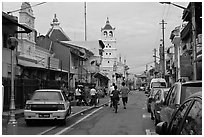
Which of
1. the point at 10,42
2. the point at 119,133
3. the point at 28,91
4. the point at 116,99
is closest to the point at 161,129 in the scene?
the point at 119,133

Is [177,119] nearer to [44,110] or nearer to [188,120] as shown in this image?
[188,120]

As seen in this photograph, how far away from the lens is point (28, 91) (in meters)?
23.3

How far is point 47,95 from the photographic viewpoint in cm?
1516

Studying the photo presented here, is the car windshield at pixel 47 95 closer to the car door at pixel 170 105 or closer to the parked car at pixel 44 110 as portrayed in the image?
the parked car at pixel 44 110

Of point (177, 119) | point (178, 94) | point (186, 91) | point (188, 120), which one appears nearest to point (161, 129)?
point (177, 119)

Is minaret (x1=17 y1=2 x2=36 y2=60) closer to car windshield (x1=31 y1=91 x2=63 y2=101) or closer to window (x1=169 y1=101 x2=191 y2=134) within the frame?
car windshield (x1=31 y1=91 x2=63 y2=101)

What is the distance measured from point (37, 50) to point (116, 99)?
13.5 m

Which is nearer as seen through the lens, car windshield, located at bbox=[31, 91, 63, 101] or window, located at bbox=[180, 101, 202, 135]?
window, located at bbox=[180, 101, 202, 135]

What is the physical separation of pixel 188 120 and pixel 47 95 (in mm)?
10413

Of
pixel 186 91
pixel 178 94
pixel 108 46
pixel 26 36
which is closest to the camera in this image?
pixel 186 91

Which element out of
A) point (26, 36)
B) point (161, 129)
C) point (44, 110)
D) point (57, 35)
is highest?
point (57, 35)

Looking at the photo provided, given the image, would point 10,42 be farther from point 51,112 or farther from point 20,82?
point 20,82

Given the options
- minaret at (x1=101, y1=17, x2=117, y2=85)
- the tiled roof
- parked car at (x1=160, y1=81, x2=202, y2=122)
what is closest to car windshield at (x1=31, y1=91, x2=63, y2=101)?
parked car at (x1=160, y1=81, x2=202, y2=122)

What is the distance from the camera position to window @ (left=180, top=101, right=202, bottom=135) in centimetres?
487
